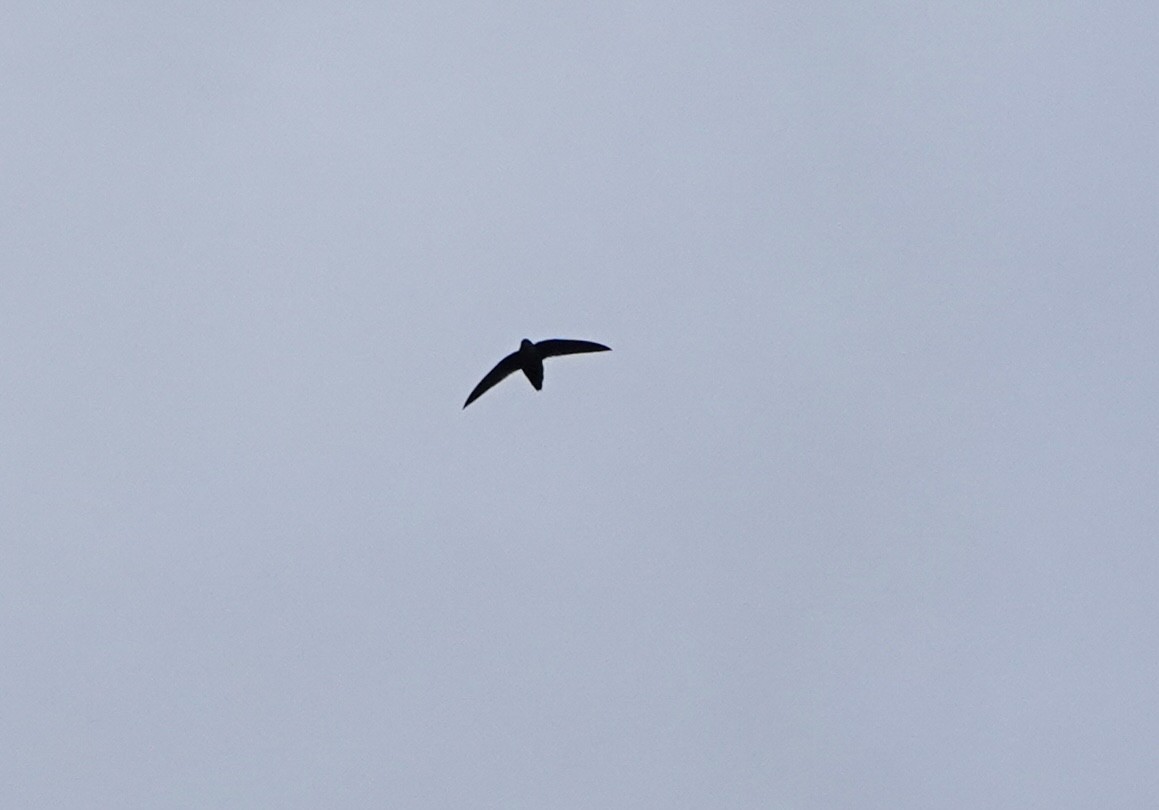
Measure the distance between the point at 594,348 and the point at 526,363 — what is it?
7.93ft

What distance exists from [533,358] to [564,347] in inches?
52.6

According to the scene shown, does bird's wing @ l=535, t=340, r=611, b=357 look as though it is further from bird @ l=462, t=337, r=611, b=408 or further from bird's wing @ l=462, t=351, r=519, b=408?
bird's wing @ l=462, t=351, r=519, b=408

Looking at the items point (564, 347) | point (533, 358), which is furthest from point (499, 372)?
point (564, 347)

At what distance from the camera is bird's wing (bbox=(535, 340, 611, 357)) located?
45.9 m

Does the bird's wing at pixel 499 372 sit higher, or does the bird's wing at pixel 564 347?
the bird's wing at pixel 564 347

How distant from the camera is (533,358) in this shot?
4572 cm

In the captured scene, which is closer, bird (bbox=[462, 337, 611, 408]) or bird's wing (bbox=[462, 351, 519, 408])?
bird (bbox=[462, 337, 611, 408])

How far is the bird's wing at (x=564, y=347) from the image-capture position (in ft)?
151

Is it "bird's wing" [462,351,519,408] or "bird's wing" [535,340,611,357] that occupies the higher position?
"bird's wing" [535,340,611,357]

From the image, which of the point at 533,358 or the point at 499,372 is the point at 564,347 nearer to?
the point at 533,358

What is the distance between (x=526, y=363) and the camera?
45.8m

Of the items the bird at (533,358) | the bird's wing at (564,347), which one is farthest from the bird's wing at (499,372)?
the bird's wing at (564,347)

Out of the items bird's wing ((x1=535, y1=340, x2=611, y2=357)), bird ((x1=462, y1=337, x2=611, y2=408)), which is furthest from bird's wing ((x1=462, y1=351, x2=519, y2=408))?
bird's wing ((x1=535, y1=340, x2=611, y2=357))

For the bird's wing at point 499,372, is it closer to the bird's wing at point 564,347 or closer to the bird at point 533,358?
the bird at point 533,358
